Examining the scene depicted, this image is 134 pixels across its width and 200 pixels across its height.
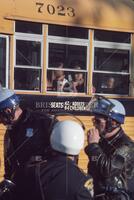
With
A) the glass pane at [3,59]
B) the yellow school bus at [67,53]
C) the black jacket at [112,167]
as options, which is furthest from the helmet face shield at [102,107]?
the glass pane at [3,59]

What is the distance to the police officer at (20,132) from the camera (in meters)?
3.91

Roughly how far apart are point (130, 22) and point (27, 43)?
77.2 inches

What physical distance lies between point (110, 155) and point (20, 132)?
0.68 metres

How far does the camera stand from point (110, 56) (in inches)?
354

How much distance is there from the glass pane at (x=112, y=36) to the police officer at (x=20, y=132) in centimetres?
500

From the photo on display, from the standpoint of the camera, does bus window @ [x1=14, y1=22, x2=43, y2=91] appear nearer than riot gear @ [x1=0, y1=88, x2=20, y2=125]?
No


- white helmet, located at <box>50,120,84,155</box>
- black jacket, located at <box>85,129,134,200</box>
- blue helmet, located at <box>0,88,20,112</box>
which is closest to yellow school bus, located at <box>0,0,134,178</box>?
blue helmet, located at <box>0,88,20,112</box>

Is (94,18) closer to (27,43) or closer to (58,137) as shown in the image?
(27,43)

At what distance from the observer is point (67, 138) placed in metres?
2.63

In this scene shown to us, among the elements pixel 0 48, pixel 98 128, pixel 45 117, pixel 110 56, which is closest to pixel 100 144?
pixel 98 128

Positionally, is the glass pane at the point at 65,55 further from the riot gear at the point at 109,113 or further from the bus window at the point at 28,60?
the riot gear at the point at 109,113

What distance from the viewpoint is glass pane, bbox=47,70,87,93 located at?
8.48m

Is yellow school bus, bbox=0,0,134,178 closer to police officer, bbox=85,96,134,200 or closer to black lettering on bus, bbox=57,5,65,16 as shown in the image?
black lettering on bus, bbox=57,5,65,16

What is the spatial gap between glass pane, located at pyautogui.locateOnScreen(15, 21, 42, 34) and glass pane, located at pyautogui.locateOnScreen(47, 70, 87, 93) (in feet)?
2.10
